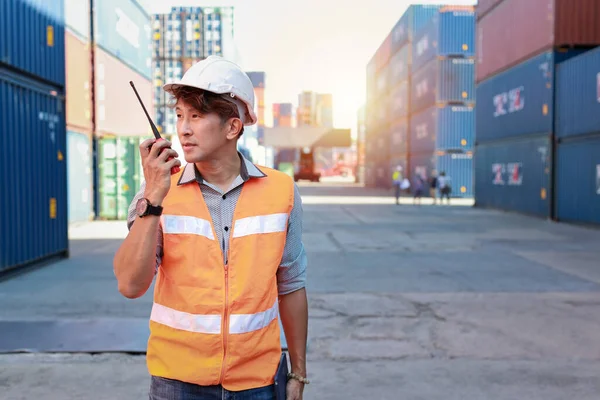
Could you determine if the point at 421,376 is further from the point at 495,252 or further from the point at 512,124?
the point at 512,124

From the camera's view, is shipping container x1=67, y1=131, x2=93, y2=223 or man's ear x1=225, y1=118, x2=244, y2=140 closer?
man's ear x1=225, y1=118, x2=244, y2=140

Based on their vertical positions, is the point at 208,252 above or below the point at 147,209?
below

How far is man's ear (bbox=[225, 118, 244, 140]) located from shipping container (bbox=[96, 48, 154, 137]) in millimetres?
19125

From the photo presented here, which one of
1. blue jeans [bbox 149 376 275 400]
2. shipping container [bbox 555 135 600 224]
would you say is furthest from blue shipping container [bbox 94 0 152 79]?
blue jeans [bbox 149 376 275 400]

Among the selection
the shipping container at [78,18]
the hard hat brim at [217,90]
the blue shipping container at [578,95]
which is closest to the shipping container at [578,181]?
the blue shipping container at [578,95]

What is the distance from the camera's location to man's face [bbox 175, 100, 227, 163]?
214 centimetres

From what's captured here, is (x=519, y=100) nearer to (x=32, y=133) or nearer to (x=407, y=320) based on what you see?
(x=32, y=133)

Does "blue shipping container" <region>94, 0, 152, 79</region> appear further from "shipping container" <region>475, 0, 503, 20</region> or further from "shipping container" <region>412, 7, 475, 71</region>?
"shipping container" <region>412, 7, 475, 71</region>

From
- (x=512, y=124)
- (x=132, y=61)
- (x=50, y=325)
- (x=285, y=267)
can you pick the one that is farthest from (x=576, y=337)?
(x=132, y=61)

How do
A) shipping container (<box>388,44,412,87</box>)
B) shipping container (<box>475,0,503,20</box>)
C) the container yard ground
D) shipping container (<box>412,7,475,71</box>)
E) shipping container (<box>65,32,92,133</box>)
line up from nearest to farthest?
the container yard ground, shipping container (<box>65,32,92,133</box>), shipping container (<box>475,0,503,20</box>), shipping container (<box>412,7,475,71</box>), shipping container (<box>388,44,412,87</box>)

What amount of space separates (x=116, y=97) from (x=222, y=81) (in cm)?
2066

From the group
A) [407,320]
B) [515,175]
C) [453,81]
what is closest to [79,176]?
[407,320]

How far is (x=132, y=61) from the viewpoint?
76.0 ft

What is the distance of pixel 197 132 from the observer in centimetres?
214
